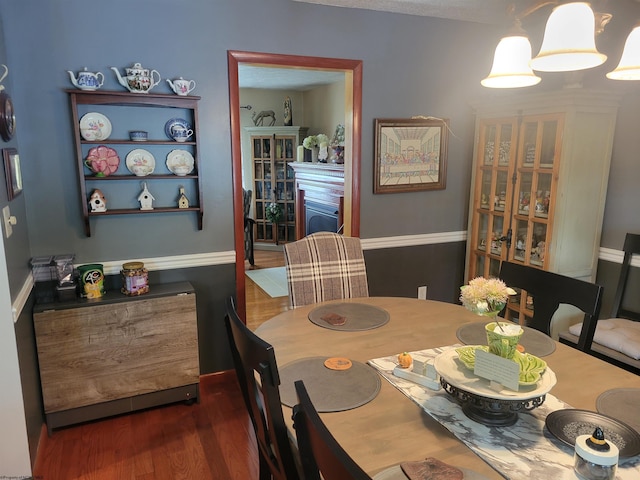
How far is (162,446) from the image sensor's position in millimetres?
2295

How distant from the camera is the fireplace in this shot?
529 cm

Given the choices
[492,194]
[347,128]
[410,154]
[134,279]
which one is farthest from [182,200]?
[492,194]

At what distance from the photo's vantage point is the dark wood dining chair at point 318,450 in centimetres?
71

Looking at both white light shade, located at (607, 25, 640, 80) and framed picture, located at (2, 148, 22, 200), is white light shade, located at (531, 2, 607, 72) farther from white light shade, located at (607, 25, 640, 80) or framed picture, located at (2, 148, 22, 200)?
framed picture, located at (2, 148, 22, 200)

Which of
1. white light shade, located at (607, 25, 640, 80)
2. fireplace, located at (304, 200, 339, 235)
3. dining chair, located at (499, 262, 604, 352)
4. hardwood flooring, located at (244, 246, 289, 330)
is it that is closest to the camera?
white light shade, located at (607, 25, 640, 80)

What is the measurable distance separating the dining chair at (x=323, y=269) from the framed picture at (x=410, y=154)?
2.89 feet

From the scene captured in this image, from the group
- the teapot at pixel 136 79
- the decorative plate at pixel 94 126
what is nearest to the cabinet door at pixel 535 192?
the teapot at pixel 136 79

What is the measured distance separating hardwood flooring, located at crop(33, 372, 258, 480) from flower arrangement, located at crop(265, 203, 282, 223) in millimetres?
4039

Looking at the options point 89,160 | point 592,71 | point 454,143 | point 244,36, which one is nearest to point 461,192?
point 454,143

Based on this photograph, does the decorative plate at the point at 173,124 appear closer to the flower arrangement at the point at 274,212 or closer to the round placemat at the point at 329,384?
the round placemat at the point at 329,384

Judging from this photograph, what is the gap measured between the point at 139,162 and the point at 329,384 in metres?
1.77

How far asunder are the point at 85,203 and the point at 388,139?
1.93 m

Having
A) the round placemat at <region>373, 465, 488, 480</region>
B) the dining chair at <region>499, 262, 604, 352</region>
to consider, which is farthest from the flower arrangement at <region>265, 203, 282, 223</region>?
the round placemat at <region>373, 465, 488, 480</region>

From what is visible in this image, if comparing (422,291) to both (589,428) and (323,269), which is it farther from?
(589,428)
